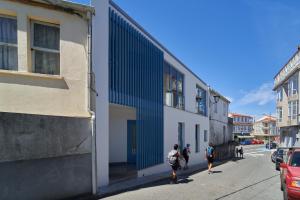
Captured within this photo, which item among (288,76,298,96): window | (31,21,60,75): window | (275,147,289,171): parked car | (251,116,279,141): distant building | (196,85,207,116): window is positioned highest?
(288,76,298,96): window

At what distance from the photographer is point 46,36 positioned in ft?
30.6

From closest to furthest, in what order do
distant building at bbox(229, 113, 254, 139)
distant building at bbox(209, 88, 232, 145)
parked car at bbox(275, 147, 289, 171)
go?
1. parked car at bbox(275, 147, 289, 171)
2. distant building at bbox(209, 88, 232, 145)
3. distant building at bbox(229, 113, 254, 139)

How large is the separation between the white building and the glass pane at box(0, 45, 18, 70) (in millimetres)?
2551

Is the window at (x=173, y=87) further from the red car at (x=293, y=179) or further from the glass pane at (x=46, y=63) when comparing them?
the red car at (x=293, y=179)

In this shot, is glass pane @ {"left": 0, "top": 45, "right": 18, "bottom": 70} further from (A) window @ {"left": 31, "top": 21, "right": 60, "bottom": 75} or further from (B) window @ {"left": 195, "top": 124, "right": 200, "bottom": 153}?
(B) window @ {"left": 195, "top": 124, "right": 200, "bottom": 153}

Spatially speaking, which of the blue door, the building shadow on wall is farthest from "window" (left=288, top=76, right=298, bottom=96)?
the building shadow on wall

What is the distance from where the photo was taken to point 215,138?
31.9 meters

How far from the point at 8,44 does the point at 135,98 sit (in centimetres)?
587

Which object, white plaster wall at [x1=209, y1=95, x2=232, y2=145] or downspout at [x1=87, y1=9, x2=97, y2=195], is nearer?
downspout at [x1=87, y1=9, x2=97, y2=195]

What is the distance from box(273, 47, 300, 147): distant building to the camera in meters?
38.4

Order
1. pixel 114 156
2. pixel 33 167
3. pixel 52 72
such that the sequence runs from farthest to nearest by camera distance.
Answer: pixel 114 156 → pixel 52 72 → pixel 33 167

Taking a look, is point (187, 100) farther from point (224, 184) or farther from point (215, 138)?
point (215, 138)

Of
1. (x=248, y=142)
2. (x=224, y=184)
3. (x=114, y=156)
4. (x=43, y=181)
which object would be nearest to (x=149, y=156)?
(x=114, y=156)

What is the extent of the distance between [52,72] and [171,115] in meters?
9.95
